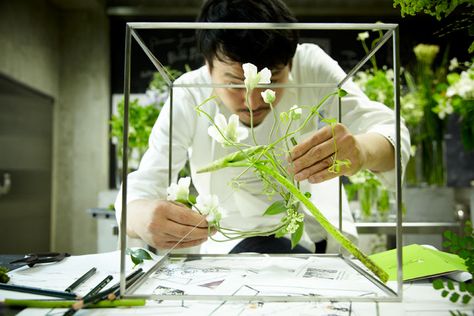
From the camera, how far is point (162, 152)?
1.01 m

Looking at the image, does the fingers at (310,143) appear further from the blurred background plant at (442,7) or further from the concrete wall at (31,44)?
the concrete wall at (31,44)

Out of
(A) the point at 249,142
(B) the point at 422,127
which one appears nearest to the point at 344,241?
(A) the point at 249,142

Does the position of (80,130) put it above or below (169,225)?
above

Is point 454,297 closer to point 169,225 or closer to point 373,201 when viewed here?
point 169,225

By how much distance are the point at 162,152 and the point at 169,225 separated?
1.08 ft

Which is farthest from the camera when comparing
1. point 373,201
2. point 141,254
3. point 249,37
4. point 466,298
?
point 373,201

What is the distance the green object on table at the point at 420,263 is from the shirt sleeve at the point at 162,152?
514mm

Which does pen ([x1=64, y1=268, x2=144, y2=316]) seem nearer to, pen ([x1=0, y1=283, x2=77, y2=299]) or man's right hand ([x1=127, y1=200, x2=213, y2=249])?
pen ([x1=0, y1=283, x2=77, y2=299])

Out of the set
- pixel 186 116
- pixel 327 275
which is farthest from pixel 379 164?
pixel 186 116

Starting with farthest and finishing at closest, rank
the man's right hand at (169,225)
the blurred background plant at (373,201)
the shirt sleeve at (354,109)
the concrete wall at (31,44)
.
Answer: the concrete wall at (31,44)
the blurred background plant at (373,201)
the shirt sleeve at (354,109)
the man's right hand at (169,225)

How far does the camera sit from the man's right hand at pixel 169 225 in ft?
2.24

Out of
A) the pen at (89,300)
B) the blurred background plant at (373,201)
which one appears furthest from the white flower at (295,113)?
the blurred background plant at (373,201)

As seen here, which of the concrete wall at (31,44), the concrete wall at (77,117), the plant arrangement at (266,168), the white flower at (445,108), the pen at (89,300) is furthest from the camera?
the concrete wall at (77,117)

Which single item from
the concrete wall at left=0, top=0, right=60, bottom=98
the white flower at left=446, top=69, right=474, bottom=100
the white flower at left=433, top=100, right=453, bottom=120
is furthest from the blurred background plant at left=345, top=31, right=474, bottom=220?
the concrete wall at left=0, top=0, right=60, bottom=98
